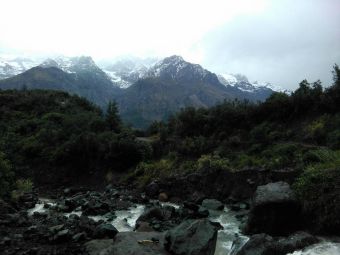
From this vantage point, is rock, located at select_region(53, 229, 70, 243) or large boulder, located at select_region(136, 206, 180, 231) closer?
rock, located at select_region(53, 229, 70, 243)

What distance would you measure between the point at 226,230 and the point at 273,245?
721cm

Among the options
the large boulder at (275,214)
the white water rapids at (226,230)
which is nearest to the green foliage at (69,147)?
the white water rapids at (226,230)

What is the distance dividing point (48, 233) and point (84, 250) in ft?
12.9

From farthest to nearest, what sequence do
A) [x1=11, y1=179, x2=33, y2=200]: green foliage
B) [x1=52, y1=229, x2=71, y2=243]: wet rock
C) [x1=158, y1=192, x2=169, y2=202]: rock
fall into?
[x1=158, y1=192, x2=169, y2=202]: rock
[x1=11, y1=179, x2=33, y2=200]: green foliage
[x1=52, y1=229, x2=71, y2=243]: wet rock

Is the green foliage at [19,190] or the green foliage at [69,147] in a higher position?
the green foliage at [69,147]

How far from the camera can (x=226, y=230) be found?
79.1ft

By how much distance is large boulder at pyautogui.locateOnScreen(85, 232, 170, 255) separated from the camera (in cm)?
1848

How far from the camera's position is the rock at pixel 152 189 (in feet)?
131

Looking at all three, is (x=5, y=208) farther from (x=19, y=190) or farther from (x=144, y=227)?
(x=144, y=227)

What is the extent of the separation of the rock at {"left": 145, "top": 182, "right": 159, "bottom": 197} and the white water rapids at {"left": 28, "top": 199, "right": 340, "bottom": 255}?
15.8 ft

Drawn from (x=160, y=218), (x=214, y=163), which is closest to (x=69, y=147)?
(x=214, y=163)

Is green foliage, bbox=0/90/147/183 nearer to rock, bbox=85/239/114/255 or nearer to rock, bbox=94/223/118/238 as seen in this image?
rock, bbox=94/223/118/238

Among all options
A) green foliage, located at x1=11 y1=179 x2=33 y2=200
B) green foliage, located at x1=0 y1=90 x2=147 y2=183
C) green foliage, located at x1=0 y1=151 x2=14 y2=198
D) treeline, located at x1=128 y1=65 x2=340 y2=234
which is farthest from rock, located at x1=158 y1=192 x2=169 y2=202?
green foliage, located at x1=0 y1=151 x2=14 y2=198

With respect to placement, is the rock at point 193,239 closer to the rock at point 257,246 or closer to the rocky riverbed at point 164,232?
the rocky riverbed at point 164,232
